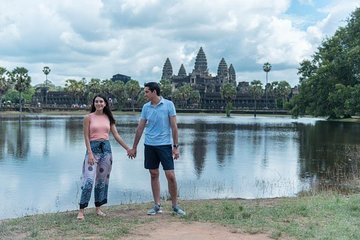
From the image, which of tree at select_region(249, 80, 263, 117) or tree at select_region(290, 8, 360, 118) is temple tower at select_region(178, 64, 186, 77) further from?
tree at select_region(290, 8, 360, 118)

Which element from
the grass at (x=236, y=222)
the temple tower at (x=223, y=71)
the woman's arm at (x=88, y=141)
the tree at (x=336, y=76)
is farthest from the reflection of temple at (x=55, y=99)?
the woman's arm at (x=88, y=141)

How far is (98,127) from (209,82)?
483 feet

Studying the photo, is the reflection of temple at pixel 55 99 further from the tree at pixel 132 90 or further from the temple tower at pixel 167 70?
the temple tower at pixel 167 70

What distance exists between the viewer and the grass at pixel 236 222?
667 cm

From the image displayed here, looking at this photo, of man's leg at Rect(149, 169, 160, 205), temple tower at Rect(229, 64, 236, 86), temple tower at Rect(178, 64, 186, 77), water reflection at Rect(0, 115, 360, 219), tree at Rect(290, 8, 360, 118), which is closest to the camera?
man's leg at Rect(149, 169, 160, 205)

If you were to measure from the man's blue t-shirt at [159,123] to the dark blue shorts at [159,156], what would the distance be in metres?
0.09

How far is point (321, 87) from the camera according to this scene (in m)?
39.5

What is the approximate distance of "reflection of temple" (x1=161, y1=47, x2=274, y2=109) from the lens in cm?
13588

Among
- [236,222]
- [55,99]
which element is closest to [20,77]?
[55,99]

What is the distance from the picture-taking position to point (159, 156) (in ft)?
26.0

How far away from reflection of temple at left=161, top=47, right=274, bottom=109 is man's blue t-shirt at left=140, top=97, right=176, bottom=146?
127 metres

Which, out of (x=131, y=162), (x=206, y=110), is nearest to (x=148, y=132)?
(x=131, y=162)

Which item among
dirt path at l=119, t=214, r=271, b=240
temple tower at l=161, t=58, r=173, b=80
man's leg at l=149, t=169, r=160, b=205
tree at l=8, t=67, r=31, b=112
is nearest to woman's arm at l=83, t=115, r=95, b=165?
man's leg at l=149, t=169, r=160, b=205

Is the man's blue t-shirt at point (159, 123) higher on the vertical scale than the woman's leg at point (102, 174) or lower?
higher
